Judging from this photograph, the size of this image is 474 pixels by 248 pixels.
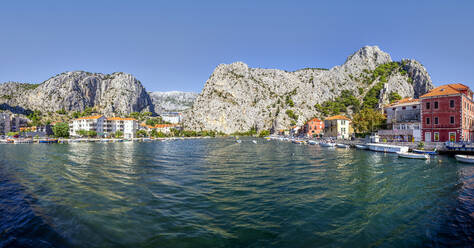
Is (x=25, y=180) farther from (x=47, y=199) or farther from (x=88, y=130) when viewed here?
(x=88, y=130)

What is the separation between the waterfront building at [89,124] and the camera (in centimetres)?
12938

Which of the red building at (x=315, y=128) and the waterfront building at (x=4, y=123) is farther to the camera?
the waterfront building at (x=4, y=123)

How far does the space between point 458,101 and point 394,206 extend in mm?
44383

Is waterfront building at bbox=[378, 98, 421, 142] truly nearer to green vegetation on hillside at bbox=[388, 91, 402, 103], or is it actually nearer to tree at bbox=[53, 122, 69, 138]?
green vegetation on hillside at bbox=[388, 91, 402, 103]

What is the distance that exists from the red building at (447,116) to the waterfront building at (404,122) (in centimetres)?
633

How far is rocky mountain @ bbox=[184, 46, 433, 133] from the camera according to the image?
135250 millimetres

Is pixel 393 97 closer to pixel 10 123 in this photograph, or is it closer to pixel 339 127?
pixel 339 127

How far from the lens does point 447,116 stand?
41.7 m

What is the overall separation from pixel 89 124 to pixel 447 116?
6229 inches

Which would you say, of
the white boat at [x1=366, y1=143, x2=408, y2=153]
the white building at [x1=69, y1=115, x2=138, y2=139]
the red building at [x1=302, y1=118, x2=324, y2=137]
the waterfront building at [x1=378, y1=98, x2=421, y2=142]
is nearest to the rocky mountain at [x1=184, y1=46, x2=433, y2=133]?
the red building at [x1=302, y1=118, x2=324, y2=137]

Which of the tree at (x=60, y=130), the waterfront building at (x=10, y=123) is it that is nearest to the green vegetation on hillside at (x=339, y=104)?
the tree at (x=60, y=130)

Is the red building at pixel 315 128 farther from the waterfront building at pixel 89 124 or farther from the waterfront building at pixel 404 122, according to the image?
the waterfront building at pixel 89 124

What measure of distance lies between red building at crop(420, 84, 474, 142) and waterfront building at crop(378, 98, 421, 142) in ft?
20.8

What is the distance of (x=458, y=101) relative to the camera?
40.5 meters
